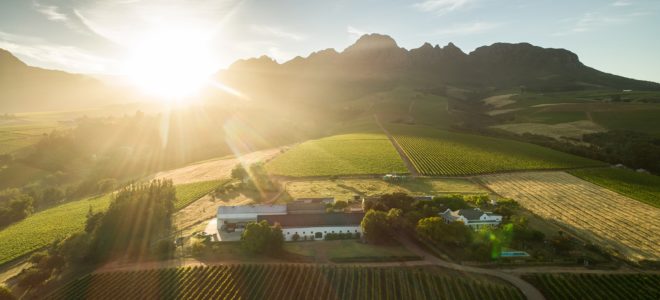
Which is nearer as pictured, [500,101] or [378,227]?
[378,227]

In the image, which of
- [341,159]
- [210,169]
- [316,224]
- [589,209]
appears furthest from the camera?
[210,169]

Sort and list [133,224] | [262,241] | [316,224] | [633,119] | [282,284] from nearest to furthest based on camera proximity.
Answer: [282,284] → [262,241] → [316,224] → [133,224] → [633,119]

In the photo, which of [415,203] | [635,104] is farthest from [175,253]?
[635,104]

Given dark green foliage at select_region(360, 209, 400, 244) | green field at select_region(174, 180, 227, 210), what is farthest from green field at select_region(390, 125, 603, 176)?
Result: green field at select_region(174, 180, 227, 210)

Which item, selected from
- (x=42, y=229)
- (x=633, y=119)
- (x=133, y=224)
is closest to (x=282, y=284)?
(x=133, y=224)

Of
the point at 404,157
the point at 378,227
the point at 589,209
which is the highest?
the point at 404,157

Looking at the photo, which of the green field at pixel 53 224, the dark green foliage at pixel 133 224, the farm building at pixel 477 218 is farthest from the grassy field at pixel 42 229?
the farm building at pixel 477 218

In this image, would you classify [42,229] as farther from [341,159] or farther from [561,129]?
[561,129]

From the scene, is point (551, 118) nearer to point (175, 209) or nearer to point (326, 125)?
point (326, 125)
